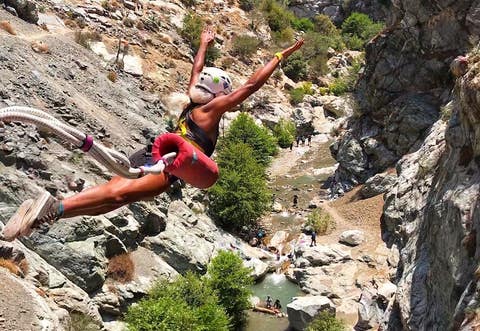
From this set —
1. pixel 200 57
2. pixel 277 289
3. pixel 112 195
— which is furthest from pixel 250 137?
pixel 112 195

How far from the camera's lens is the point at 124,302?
76.1ft

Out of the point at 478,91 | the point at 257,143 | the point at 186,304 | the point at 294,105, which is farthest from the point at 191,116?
the point at 294,105

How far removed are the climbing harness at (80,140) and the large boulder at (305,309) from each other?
21.0m

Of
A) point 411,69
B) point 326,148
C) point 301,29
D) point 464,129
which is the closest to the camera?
point 464,129

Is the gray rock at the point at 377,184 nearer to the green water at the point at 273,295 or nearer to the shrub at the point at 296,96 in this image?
the green water at the point at 273,295

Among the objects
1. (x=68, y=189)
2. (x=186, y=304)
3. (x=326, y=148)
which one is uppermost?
(x=68, y=189)

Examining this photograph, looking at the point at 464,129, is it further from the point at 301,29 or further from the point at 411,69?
the point at 301,29

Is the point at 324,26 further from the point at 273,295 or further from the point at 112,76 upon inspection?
the point at 273,295

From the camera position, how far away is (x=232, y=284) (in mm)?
26062

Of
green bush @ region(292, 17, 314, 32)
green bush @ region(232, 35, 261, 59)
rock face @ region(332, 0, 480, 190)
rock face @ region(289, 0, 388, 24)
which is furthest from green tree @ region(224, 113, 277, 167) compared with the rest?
rock face @ region(289, 0, 388, 24)

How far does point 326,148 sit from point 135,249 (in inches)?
1299

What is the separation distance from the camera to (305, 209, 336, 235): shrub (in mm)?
35688

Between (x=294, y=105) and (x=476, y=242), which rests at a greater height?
(x=476, y=242)

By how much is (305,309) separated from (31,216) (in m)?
21.7
